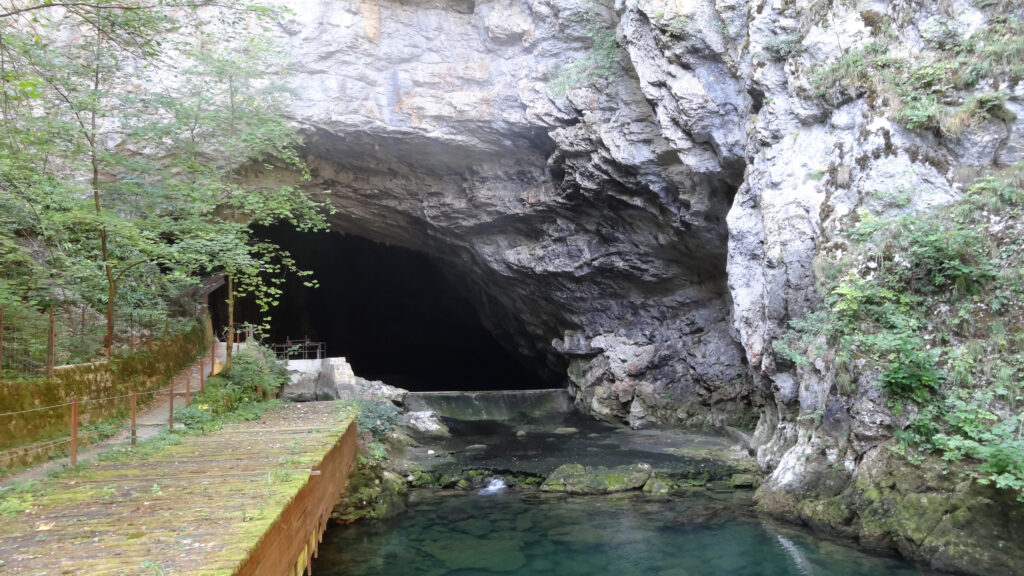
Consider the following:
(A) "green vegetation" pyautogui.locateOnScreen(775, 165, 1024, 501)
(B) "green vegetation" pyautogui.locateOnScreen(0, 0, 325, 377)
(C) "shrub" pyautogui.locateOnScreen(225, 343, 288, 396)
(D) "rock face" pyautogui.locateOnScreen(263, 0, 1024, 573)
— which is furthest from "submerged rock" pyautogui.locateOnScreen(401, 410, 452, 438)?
(A) "green vegetation" pyautogui.locateOnScreen(775, 165, 1024, 501)

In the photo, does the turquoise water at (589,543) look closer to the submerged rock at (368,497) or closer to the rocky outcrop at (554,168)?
the submerged rock at (368,497)

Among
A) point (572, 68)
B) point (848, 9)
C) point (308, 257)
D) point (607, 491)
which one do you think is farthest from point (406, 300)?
point (848, 9)

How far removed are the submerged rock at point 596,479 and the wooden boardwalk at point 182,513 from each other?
5205 millimetres

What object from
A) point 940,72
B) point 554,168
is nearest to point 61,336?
point 554,168

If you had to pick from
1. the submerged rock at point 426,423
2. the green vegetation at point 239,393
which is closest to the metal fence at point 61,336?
the green vegetation at point 239,393

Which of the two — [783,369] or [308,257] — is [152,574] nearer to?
[783,369]

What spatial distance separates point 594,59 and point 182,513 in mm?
13501

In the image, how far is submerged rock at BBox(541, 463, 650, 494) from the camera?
36.4 ft

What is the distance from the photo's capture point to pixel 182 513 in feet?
13.9

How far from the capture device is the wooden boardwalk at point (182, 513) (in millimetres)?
3375

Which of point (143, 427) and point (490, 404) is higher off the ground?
point (143, 427)

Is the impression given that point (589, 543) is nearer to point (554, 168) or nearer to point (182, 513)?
point (182, 513)

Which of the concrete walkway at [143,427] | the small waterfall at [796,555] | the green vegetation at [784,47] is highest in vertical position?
the green vegetation at [784,47]

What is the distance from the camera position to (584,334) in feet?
66.2
